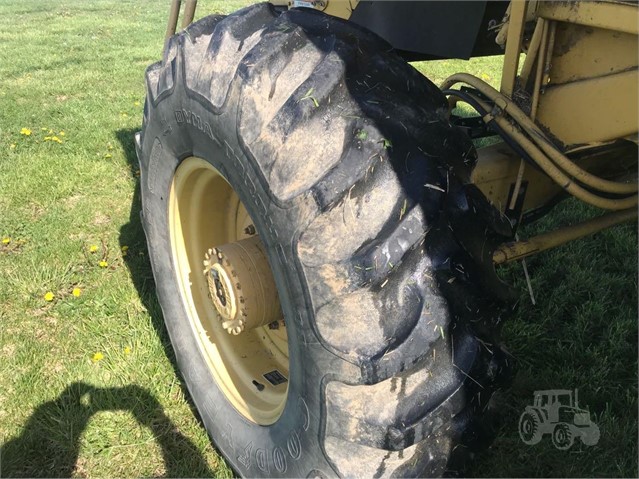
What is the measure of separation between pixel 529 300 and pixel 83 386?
1.96 metres

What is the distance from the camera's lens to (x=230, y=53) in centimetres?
162

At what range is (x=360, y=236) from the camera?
4.41 ft

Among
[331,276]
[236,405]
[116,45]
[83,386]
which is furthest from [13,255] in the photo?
[116,45]

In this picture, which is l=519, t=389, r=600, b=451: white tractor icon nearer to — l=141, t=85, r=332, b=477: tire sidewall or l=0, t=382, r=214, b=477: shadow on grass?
l=141, t=85, r=332, b=477: tire sidewall

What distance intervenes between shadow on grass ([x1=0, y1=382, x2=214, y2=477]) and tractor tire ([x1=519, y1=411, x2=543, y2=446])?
1106mm

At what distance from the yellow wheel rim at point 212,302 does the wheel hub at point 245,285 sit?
0.37 ft

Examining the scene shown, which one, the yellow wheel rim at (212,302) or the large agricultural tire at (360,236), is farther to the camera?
the yellow wheel rim at (212,302)

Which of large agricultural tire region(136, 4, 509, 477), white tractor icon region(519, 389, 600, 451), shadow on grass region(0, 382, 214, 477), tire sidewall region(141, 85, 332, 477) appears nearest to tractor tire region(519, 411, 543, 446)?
white tractor icon region(519, 389, 600, 451)

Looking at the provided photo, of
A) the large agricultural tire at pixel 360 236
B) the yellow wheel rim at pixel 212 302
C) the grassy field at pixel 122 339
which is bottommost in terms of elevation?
the grassy field at pixel 122 339

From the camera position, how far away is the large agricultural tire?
1353 millimetres

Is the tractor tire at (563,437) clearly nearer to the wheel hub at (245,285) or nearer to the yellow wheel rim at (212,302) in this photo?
the yellow wheel rim at (212,302)

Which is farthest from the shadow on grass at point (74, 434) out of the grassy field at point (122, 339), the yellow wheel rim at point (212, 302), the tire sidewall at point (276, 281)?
the yellow wheel rim at point (212, 302)

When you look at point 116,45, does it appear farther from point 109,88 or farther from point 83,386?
point 83,386

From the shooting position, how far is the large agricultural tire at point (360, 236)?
1.35 metres
